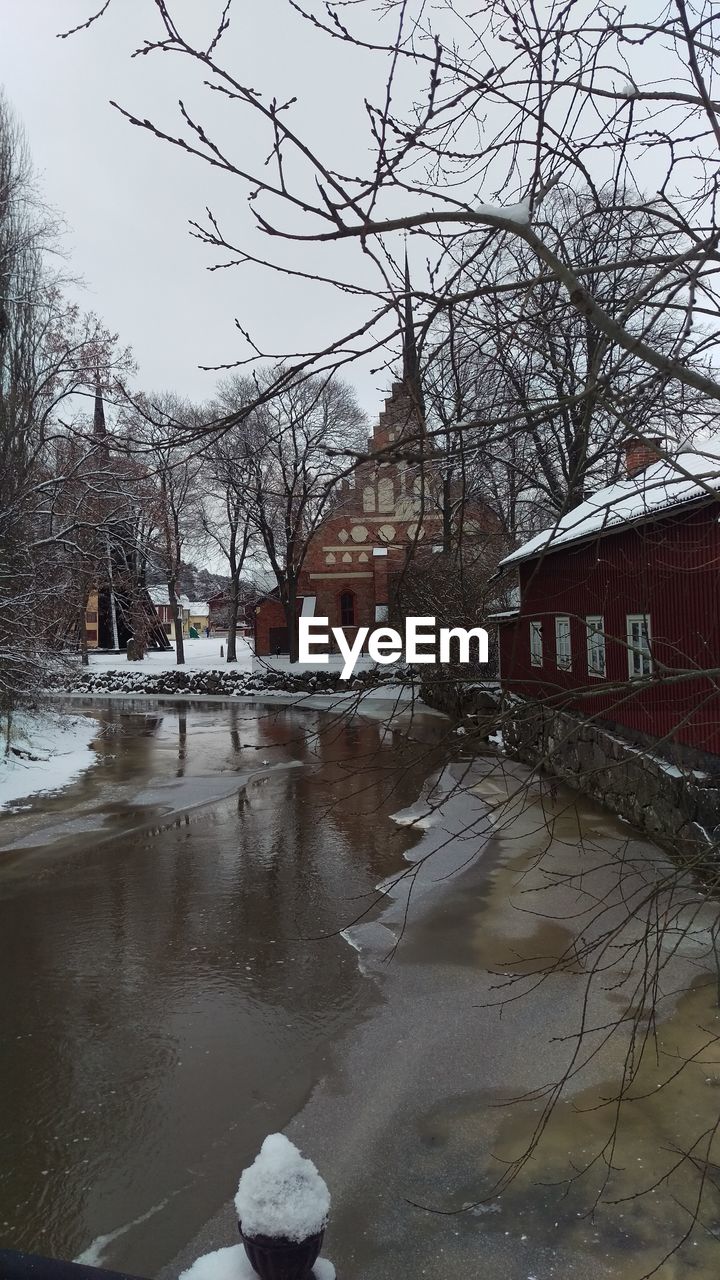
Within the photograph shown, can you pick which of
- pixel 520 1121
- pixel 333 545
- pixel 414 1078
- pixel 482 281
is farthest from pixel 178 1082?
pixel 333 545

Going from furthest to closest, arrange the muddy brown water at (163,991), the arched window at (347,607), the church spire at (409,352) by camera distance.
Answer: the arched window at (347,607)
the muddy brown water at (163,991)
the church spire at (409,352)

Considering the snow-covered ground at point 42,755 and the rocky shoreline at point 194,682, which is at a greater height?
the rocky shoreline at point 194,682

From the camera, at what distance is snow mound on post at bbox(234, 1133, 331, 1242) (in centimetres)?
286

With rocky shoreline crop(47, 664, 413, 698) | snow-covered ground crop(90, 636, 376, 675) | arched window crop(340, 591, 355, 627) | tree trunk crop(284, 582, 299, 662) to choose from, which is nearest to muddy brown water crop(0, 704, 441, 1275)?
rocky shoreline crop(47, 664, 413, 698)

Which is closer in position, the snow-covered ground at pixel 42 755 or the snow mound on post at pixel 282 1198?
the snow mound on post at pixel 282 1198

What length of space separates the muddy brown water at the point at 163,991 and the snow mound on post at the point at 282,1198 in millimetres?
1313

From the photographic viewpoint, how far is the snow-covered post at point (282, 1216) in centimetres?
286

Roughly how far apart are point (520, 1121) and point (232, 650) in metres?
40.6

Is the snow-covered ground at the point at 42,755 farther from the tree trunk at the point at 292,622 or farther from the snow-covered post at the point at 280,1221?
the tree trunk at the point at 292,622

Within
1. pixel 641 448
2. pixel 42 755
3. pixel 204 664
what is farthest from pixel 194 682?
pixel 641 448

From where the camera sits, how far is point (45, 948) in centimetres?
843

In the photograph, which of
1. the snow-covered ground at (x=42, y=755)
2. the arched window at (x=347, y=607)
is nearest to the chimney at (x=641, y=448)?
the snow-covered ground at (x=42, y=755)

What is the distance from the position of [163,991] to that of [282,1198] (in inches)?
190

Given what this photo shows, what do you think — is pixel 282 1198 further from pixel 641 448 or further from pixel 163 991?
pixel 163 991
